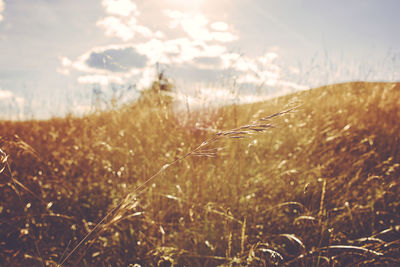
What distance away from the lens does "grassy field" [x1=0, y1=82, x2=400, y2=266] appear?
1.41 meters

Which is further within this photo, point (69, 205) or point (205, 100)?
point (205, 100)

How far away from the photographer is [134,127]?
313 centimetres

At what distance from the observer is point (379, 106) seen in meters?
3.56

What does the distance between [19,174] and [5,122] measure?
2879 mm

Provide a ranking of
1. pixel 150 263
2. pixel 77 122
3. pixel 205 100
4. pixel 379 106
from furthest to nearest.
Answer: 1. pixel 77 122
2. pixel 379 106
3. pixel 205 100
4. pixel 150 263

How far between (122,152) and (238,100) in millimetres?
1221

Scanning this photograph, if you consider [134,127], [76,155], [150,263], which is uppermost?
[134,127]

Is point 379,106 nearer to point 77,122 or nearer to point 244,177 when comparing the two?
point 244,177

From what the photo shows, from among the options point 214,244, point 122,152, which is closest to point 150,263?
point 214,244

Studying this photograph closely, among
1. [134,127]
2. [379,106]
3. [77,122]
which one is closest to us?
[134,127]

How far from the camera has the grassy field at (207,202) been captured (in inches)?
55.6

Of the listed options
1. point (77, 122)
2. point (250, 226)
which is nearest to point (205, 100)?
point (250, 226)

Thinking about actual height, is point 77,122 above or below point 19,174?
above

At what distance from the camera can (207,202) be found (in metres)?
1.78
